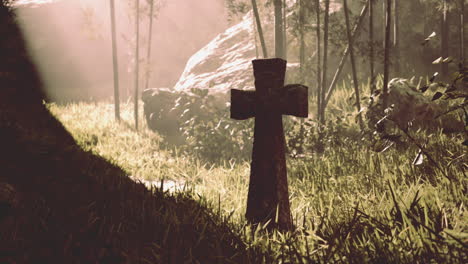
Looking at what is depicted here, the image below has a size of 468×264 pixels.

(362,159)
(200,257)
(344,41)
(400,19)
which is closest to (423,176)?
(362,159)

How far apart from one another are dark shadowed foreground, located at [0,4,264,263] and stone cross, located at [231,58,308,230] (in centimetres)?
28

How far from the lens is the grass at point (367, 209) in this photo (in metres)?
1.65

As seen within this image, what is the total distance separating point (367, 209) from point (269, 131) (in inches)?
29.6

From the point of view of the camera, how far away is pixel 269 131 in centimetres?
231

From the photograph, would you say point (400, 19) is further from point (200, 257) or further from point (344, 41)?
point (200, 257)

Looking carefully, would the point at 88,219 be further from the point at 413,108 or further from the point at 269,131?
the point at 413,108

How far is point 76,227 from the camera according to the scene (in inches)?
84.2

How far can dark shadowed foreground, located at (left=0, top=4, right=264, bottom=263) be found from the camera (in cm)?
189

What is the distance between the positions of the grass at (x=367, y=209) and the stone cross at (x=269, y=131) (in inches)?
5.4

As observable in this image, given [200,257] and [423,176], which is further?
[423,176]

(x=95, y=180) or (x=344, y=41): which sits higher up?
(x=344, y=41)

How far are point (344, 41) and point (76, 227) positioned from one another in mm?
5118

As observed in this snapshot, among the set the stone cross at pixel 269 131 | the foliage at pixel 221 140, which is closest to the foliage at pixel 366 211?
the stone cross at pixel 269 131

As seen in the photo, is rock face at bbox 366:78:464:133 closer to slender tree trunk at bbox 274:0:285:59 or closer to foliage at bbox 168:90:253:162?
slender tree trunk at bbox 274:0:285:59
